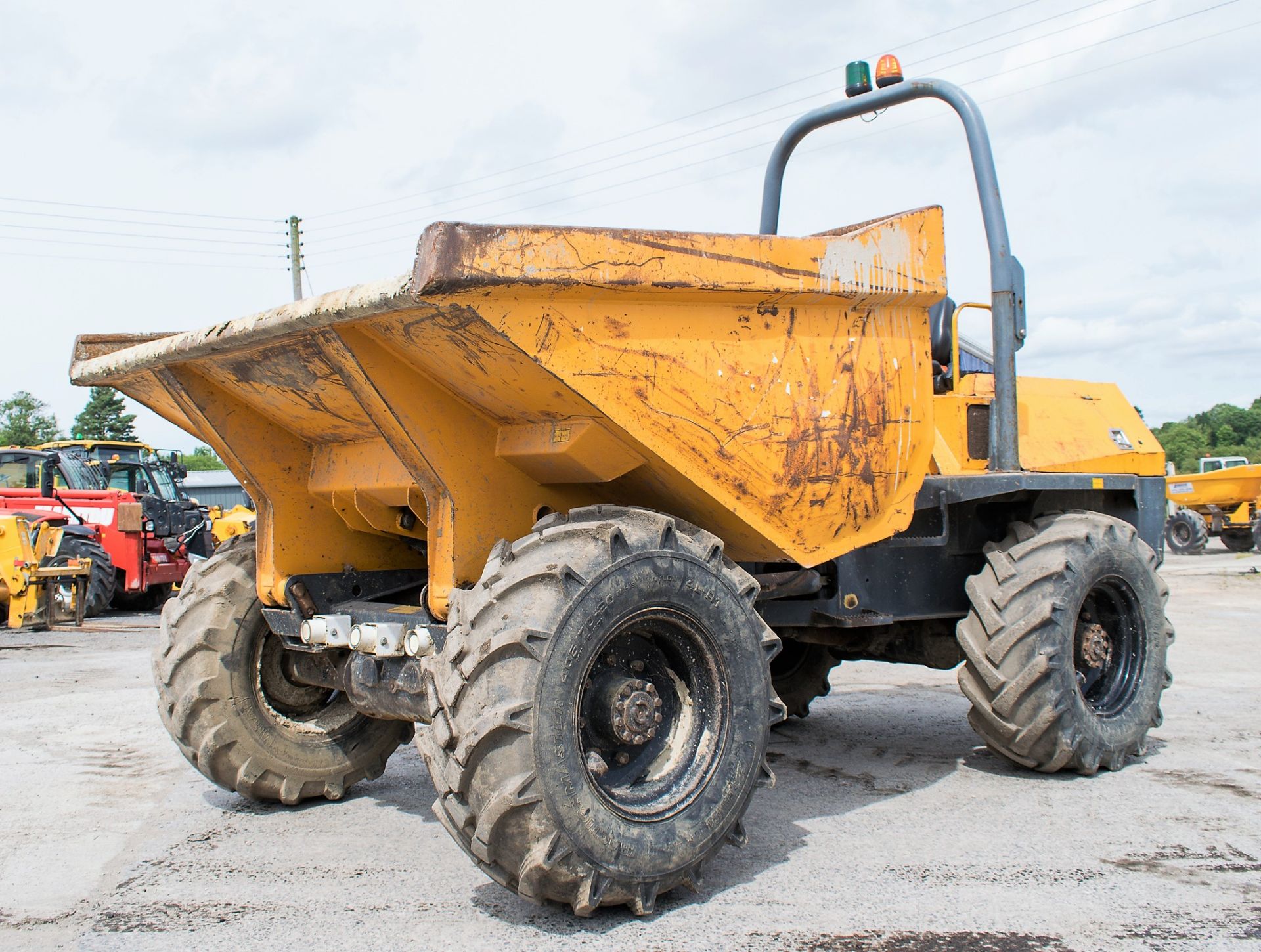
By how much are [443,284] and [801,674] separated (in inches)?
159

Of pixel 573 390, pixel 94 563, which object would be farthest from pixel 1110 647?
pixel 94 563

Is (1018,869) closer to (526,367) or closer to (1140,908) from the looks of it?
(1140,908)

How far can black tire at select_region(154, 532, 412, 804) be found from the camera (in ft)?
14.8

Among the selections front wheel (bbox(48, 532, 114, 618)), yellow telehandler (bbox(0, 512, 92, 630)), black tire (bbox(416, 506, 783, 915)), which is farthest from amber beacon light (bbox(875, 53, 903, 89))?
front wheel (bbox(48, 532, 114, 618))

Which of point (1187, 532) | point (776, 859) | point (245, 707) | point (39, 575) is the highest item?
point (245, 707)

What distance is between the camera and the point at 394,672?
12.7ft

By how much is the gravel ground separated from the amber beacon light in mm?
3341

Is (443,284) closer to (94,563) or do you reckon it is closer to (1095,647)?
(1095,647)

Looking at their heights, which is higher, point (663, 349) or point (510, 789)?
point (663, 349)

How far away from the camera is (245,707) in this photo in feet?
15.1

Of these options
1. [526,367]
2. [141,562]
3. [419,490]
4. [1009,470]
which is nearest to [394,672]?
[419,490]

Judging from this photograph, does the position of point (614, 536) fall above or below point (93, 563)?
above

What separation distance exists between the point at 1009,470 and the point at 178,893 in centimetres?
395

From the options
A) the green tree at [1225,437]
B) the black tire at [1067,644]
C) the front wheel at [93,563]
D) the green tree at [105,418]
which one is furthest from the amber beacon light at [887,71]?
the green tree at [1225,437]
